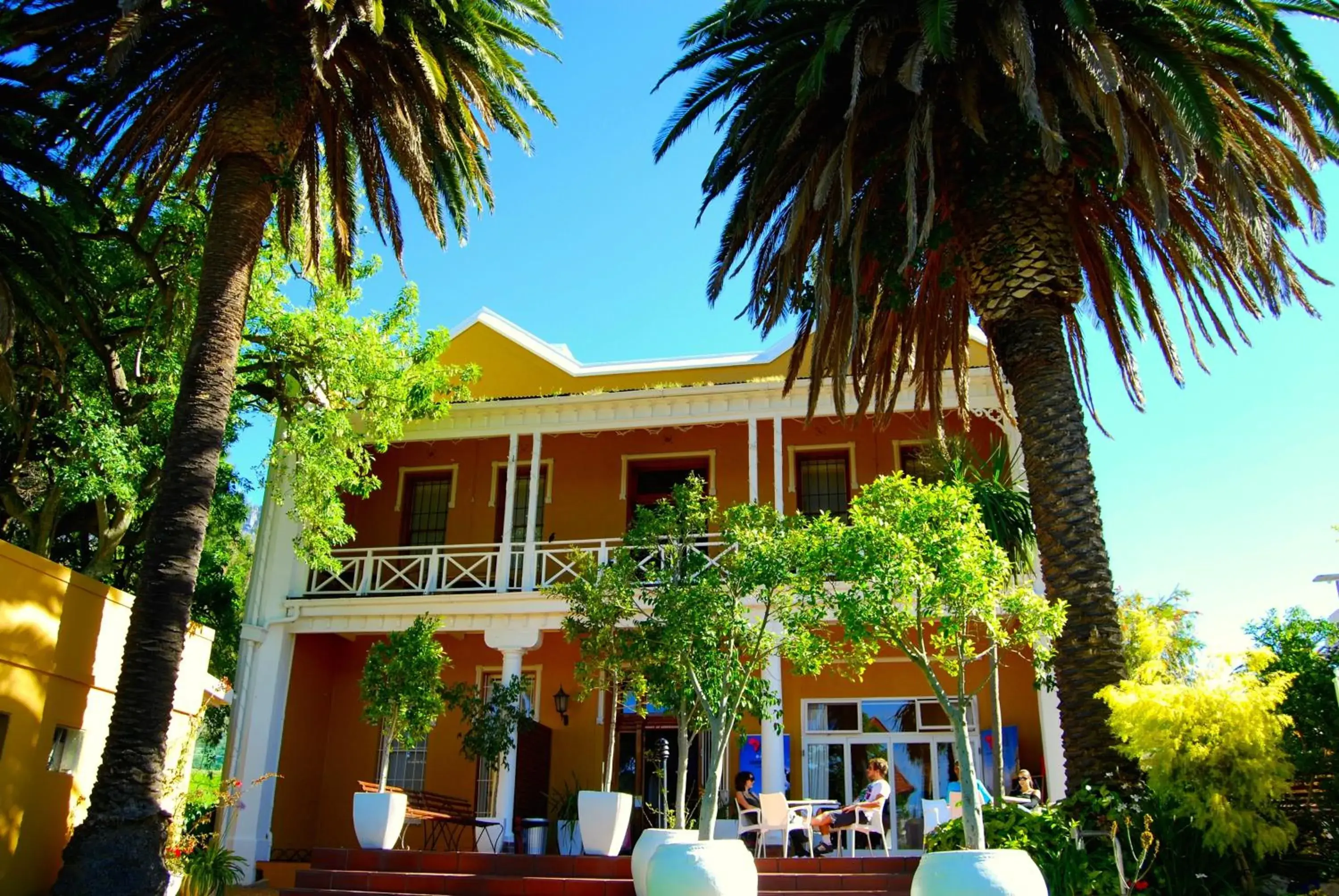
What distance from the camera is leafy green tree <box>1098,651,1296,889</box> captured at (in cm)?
702

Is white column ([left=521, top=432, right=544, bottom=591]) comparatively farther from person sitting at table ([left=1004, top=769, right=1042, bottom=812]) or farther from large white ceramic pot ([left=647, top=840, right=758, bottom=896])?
large white ceramic pot ([left=647, top=840, right=758, bottom=896])

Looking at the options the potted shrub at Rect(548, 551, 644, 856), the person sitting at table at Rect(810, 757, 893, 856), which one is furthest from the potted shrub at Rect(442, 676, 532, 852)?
the person sitting at table at Rect(810, 757, 893, 856)

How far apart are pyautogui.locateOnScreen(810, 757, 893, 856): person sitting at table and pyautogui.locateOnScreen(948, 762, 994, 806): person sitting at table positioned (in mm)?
767

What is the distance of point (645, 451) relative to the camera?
18.1m

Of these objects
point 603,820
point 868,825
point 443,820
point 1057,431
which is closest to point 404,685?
point 443,820

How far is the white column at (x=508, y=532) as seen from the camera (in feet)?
51.3

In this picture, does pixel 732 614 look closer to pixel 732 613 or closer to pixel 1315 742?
pixel 732 613

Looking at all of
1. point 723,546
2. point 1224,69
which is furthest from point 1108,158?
point 723,546

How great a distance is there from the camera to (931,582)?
27.6 ft

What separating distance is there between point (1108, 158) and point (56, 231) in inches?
391

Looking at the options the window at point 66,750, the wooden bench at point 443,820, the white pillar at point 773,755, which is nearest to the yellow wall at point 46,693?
the window at point 66,750

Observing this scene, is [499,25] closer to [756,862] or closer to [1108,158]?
[1108,158]

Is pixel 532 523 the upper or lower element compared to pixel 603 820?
upper

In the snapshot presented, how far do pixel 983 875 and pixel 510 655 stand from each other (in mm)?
9794
